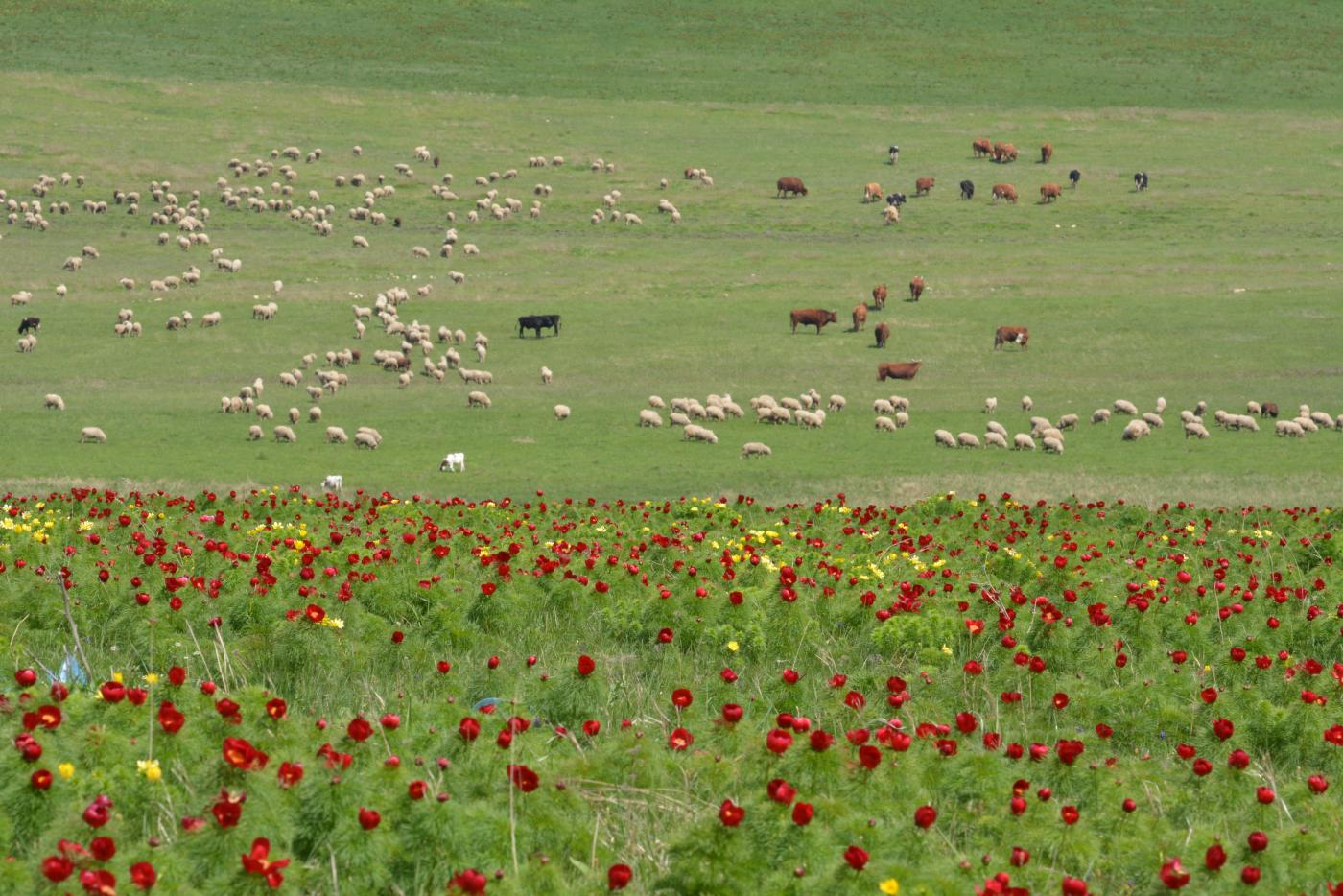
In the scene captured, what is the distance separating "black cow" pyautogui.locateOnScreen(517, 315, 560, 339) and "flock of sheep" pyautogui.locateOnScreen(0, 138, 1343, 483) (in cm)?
215

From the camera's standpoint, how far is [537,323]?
56.7m

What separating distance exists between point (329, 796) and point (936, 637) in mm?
6268

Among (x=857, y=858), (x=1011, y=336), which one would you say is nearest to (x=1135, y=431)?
(x=1011, y=336)

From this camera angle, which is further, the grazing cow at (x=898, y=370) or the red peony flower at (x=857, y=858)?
the grazing cow at (x=898, y=370)

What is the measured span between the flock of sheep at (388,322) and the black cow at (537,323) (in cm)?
215

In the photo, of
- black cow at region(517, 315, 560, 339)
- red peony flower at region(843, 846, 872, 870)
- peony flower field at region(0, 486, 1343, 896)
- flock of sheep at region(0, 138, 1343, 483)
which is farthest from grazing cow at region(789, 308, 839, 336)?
red peony flower at region(843, 846, 872, 870)

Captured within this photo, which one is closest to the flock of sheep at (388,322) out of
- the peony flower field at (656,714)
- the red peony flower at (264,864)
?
the peony flower field at (656,714)

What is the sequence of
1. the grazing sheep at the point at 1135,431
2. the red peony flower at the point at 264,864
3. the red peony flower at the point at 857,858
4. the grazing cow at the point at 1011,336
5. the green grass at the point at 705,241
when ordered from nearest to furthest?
the red peony flower at the point at 264,864, the red peony flower at the point at 857,858, the green grass at the point at 705,241, the grazing sheep at the point at 1135,431, the grazing cow at the point at 1011,336

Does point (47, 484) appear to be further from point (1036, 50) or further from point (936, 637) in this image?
point (1036, 50)

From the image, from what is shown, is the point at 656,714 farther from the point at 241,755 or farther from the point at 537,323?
the point at 537,323

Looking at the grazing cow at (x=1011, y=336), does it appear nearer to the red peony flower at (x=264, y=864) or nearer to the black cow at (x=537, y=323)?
the black cow at (x=537, y=323)

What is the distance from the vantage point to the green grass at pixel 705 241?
40531 mm

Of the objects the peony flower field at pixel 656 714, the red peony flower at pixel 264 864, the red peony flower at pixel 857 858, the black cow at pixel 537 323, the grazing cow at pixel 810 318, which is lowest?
the black cow at pixel 537 323

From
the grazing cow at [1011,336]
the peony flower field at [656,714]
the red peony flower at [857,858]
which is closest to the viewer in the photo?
the red peony flower at [857,858]
